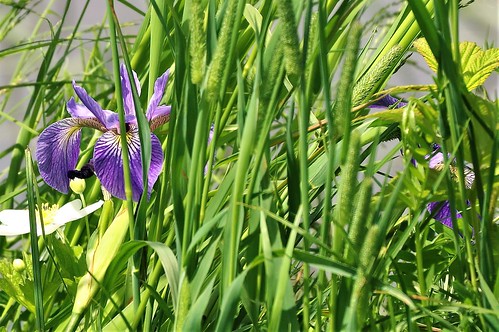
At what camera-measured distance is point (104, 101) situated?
1139 mm

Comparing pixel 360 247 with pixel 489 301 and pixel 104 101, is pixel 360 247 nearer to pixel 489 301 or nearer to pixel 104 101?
pixel 489 301

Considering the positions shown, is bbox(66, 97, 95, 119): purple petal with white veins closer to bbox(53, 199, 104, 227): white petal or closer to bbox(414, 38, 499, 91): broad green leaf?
bbox(53, 199, 104, 227): white petal

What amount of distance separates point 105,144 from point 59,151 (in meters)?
0.06

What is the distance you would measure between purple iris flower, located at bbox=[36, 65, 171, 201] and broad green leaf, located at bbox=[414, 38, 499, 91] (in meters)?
0.21

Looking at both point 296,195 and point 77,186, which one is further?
point 77,186

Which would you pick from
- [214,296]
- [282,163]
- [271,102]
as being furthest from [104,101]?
[271,102]

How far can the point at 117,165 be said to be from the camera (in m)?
0.62

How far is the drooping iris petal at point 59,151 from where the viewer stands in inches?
26.2

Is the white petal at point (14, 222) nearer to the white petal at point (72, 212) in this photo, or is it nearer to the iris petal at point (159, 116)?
the white petal at point (72, 212)

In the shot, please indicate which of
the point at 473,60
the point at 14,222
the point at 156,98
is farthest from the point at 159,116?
the point at 473,60

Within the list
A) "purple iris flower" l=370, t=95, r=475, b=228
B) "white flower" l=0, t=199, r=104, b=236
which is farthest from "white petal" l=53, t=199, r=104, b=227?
"purple iris flower" l=370, t=95, r=475, b=228

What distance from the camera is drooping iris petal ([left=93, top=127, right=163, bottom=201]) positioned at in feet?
1.97

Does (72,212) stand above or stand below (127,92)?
below

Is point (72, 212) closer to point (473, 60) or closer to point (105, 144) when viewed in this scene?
point (105, 144)
